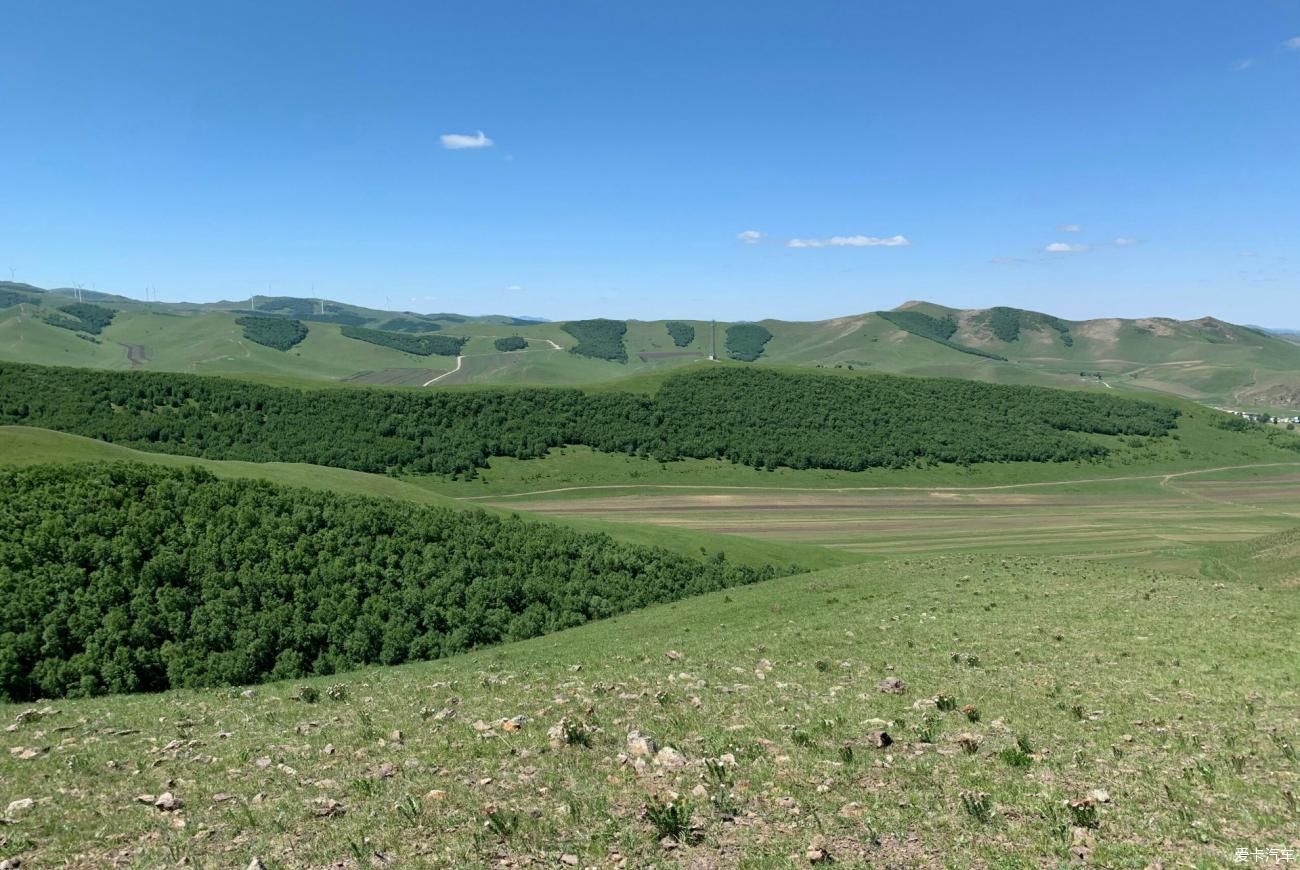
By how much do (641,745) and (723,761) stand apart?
1.74 m

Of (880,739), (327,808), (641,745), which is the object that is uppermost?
(880,739)

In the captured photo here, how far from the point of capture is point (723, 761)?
13.8m

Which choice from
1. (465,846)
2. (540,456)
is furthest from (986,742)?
(540,456)

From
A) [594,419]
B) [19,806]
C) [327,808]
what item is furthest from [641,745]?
[594,419]

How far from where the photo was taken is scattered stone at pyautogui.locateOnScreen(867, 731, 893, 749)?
47.0 ft

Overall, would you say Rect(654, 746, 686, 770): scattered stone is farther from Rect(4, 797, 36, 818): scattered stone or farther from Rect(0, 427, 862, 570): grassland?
Rect(0, 427, 862, 570): grassland

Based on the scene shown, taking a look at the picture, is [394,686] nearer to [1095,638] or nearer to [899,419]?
[1095,638]

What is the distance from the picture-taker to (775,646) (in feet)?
83.9

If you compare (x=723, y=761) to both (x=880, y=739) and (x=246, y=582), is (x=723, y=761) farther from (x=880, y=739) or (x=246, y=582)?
(x=246, y=582)

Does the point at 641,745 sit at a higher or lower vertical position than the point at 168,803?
higher

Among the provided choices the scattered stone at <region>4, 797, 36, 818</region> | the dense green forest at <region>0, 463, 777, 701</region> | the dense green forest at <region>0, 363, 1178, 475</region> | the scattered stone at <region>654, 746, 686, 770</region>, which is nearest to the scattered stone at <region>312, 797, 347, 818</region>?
the scattered stone at <region>4, 797, 36, 818</region>

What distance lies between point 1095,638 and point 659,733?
17.7 m

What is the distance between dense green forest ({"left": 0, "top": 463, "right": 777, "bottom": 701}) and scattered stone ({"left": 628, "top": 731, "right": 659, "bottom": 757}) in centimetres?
2446

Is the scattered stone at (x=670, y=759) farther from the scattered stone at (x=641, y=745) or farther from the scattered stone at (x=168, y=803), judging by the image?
the scattered stone at (x=168, y=803)
